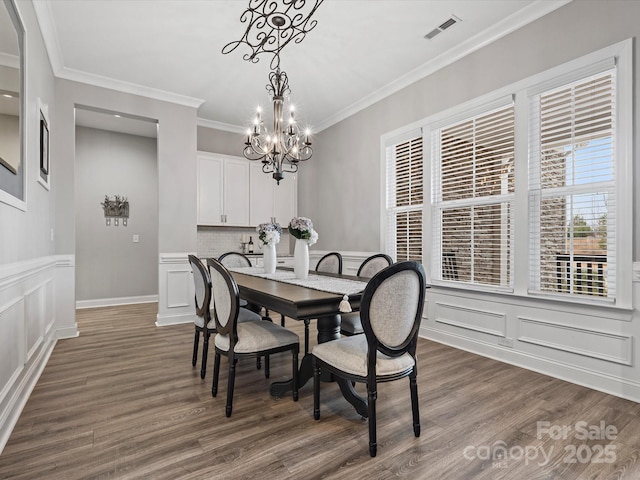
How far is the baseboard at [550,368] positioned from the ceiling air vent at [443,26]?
291cm

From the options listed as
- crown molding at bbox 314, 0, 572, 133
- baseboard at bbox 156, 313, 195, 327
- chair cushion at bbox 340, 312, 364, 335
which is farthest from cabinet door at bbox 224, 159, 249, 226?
chair cushion at bbox 340, 312, 364, 335

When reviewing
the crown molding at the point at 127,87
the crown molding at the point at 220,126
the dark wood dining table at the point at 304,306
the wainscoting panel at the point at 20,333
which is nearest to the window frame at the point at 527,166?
the dark wood dining table at the point at 304,306

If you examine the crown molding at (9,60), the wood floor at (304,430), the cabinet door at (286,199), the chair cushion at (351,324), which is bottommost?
the wood floor at (304,430)

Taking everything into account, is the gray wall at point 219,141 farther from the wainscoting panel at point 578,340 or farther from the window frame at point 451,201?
the wainscoting panel at point 578,340

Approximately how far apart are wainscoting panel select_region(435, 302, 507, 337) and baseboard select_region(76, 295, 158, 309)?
488 centimetres

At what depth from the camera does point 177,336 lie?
12.9 feet

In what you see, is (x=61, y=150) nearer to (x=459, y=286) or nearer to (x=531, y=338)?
(x=459, y=286)

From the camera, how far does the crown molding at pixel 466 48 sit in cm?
284

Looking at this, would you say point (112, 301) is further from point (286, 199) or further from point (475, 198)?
point (475, 198)

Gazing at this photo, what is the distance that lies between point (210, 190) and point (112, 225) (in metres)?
1.93

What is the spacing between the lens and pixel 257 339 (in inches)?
86.5

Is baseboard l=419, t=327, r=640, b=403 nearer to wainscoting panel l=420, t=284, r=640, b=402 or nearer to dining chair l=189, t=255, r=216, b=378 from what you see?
wainscoting panel l=420, t=284, r=640, b=402

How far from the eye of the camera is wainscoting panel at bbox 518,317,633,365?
2.43 metres

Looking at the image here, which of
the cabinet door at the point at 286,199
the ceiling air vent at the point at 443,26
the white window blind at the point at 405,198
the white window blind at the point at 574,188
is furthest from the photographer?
the cabinet door at the point at 286,199
